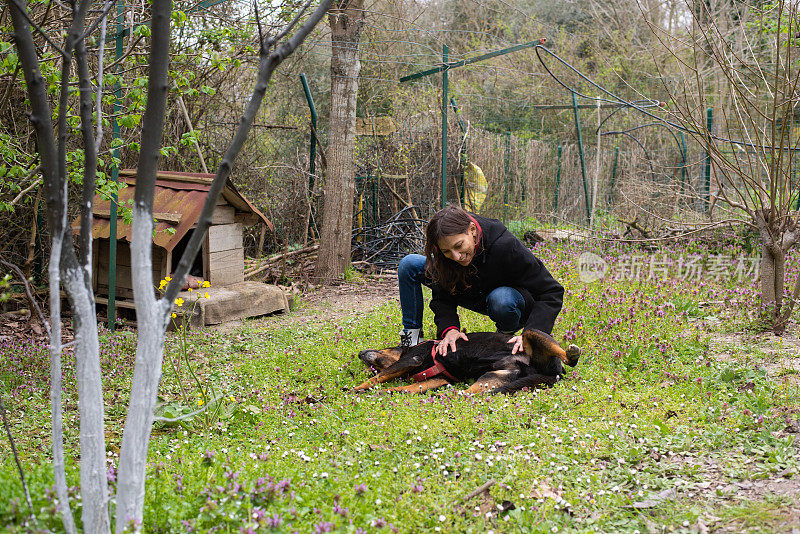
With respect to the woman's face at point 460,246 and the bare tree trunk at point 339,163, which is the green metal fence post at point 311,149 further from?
the woman's face at point 460,246

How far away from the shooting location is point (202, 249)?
7.21 metres

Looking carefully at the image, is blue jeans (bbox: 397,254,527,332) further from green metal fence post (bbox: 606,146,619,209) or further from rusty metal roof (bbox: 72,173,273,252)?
green metal fence post (bbox: 606,146,619,209)

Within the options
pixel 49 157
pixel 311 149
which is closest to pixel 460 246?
pixel 49 157

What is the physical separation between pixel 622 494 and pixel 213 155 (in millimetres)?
7956

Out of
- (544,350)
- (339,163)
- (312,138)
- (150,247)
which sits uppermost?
(312,138)

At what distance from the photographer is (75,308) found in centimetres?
211

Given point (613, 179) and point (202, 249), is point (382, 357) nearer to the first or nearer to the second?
point (202, 249)

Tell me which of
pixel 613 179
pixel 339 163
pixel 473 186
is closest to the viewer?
pixel 339 163

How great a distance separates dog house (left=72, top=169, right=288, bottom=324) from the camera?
6.62 metres

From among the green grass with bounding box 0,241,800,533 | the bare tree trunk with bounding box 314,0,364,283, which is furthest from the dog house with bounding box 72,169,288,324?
the bare tree trunk with bounding box 314,0,364,283

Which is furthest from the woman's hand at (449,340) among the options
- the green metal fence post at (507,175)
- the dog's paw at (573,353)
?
the green metal fence post at (507,175)

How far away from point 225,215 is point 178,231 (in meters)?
0.87

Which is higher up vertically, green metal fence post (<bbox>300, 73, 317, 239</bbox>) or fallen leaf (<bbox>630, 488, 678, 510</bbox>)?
green metal fence post (<bbox>300, 73, 317, 239</bbox>)

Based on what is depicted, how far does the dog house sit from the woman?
265 centimetres
